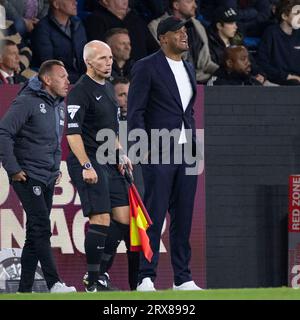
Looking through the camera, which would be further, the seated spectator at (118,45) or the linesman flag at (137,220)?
the seated spectator at (118,45)

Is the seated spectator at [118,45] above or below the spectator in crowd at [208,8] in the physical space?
below

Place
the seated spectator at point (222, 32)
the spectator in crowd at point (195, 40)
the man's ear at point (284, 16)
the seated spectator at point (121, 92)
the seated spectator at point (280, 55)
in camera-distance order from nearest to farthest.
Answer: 1. the seated spectator at point (121, 92)
2. the spectator in crowd at point (195, 40)
3. the seated spectator at point (222, 32)
4. the seated spectator at point (280, 55)
5. the man's ear at point (284, 16)

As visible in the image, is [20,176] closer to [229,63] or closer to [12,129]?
[12,129]

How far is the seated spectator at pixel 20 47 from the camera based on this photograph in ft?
48.5

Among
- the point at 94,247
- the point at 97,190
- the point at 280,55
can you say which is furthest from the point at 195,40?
the point at 94,247

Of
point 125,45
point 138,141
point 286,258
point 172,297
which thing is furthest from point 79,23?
point 172,297

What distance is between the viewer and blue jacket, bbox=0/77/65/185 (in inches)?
512

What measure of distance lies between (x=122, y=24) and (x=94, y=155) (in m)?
2.92

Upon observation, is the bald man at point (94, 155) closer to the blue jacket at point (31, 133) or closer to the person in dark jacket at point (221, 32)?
the blue jacket at point (31, 133)

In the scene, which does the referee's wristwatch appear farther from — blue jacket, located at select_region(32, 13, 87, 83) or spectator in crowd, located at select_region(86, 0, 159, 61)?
spectator in crowd, located at select_region(86, 0, 159, 61)

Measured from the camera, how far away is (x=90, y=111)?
12.9 metres

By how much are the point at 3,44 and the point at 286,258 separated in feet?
11.5

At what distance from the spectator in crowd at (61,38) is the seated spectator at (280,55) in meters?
2.15

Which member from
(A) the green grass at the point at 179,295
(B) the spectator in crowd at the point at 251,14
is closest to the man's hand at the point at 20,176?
(A) the green grass at the point at 179,295
